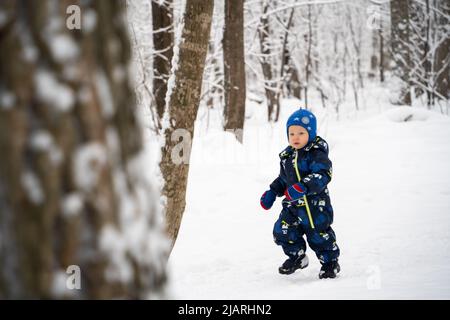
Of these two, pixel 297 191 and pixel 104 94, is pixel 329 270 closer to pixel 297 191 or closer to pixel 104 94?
pixel 297 191

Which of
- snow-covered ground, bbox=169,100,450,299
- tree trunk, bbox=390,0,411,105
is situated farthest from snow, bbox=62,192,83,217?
tree trunk, bbox=390,0,411,105

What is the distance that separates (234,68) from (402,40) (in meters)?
6.64

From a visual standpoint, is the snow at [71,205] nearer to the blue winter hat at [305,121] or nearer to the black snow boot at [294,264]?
the blue winter hat at [305,121]

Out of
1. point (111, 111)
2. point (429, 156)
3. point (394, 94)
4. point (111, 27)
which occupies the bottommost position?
point (429, 156)

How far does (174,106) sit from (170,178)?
0.53 meters

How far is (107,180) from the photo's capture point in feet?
3.26

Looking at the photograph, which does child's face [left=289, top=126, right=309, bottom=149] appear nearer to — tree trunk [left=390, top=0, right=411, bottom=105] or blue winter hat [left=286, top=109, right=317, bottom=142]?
blue winter hat [left=286, top=109, right=317, bottom=142]

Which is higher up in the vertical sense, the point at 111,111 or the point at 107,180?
the point at 111,111

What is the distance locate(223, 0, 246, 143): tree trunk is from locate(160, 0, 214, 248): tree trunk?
572cm

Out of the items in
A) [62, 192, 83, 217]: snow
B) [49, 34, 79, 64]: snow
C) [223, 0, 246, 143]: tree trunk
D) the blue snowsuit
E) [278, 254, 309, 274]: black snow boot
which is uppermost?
[223, 0, 246, 143]: tree trunk

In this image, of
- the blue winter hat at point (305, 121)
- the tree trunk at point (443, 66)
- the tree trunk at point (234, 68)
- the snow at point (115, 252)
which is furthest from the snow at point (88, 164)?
the tree trunk at point (443, 66)

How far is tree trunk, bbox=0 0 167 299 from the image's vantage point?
903 millimetres

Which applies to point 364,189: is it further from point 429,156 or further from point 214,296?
point 214,296
